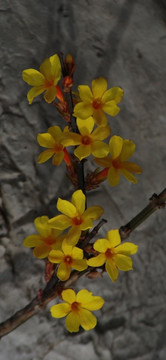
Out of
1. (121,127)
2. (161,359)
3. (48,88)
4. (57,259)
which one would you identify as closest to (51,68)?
(48,88)

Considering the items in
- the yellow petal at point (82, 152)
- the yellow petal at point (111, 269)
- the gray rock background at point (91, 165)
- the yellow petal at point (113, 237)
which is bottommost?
the gray rock background at point (91, 165)

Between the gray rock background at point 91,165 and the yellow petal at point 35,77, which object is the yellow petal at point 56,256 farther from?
the gray rock background at point 91,165

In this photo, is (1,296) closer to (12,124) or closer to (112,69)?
(12,124)

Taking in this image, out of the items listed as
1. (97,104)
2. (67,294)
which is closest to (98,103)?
(97,104)

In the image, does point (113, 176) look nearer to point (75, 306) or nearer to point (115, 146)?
point (115, 146)

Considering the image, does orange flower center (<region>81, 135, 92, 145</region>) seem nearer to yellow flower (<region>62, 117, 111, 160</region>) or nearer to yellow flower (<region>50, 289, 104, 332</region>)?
yellow flower (<region>62, 117, 111, 160</region>)

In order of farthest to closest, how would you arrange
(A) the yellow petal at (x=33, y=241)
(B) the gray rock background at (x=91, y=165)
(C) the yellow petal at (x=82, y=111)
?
(B) the gray rock background at (x=91, y=165)
(A) the yellow petal at (x=33, y=241)
(C) the yellow petal at (x=82, y=111)

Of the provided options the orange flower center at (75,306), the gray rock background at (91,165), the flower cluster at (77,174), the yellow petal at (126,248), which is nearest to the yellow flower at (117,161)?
the flower cluster at (77,174)
